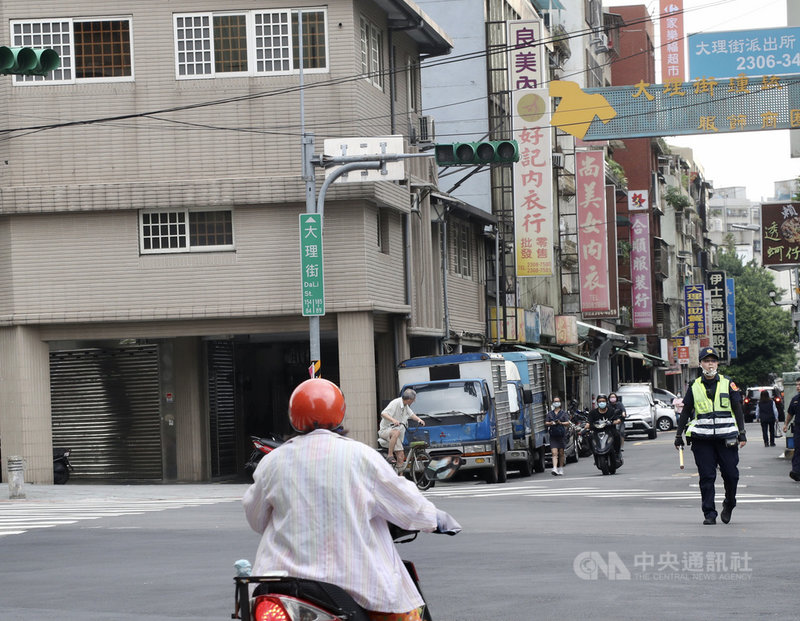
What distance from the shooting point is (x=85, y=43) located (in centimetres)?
3038

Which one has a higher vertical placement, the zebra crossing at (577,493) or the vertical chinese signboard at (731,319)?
the vertical chinese signboard at (731,319)

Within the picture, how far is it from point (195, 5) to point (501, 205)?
65.2 ft

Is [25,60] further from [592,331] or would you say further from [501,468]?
Result: [592,331]

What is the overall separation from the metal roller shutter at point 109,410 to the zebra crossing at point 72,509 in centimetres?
810

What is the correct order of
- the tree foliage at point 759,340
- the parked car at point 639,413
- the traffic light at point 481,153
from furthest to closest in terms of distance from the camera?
1. the tree foliage at point 759,340
2. the parked car at point 639,413
3. the traffic light at point 481,153

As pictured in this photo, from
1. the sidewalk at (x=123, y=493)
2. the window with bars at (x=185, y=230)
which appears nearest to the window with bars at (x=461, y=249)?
the window with bars at (x=185, y=230)

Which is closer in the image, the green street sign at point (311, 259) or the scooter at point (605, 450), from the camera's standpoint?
the green street sign at point (311, 259)

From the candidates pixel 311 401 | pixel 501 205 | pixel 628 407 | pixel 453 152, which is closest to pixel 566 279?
pixel 628 407

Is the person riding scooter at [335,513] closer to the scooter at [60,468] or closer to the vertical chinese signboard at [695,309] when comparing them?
the scooter at [60,468]

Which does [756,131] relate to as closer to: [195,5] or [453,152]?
[453,152]

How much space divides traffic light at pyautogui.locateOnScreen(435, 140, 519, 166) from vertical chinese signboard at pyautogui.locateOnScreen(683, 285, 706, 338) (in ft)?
229

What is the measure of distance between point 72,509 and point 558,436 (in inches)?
474

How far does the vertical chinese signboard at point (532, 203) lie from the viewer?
45.6 metres

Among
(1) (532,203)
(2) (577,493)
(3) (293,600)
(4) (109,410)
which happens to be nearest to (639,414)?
(1) (532,203)
